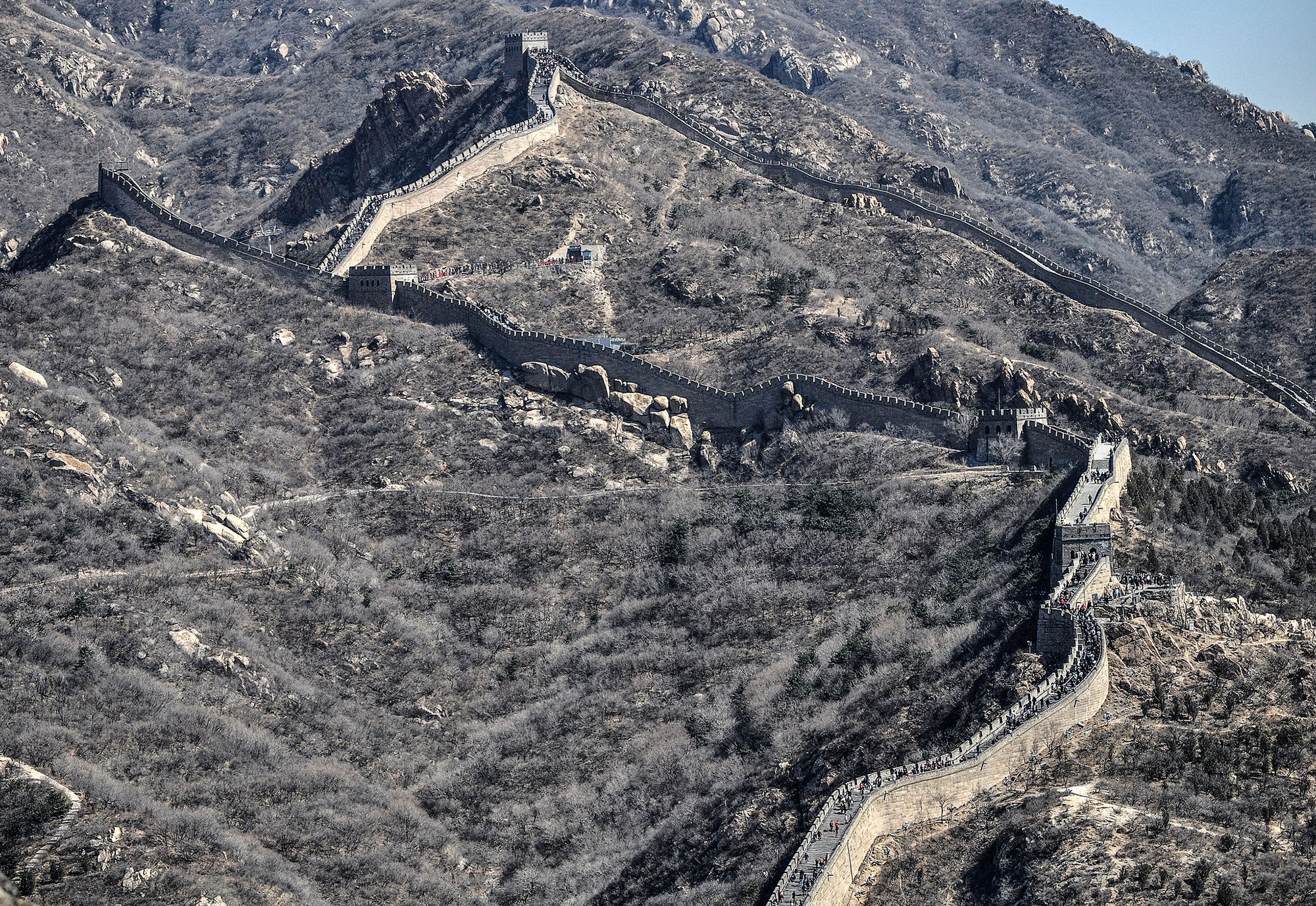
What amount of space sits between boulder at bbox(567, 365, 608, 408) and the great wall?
1.39 ft

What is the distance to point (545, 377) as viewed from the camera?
89.2m

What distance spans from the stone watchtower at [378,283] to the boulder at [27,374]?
15014mm

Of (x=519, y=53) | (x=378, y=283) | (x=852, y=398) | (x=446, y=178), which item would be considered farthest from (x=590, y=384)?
(x=519, y=53)

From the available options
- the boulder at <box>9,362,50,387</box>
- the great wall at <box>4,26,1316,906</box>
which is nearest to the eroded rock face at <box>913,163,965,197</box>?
the great wall at <box>4,26,1316,906</box>

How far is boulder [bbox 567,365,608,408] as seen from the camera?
8825 centimetres

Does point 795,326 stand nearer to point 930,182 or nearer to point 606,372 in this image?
point 606,372

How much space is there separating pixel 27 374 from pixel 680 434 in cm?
2495

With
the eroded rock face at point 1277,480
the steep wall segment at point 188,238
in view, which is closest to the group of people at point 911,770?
the eroded rock face at point 1277,480

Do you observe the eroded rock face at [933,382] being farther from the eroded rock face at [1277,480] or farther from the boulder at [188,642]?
the boulder at [188,642]

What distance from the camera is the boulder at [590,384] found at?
88.2m

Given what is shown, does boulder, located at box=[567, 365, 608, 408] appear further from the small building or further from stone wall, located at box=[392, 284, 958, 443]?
the small building

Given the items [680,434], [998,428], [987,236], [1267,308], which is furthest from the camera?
[1267,308]

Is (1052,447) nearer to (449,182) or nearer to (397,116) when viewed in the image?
(449,182)

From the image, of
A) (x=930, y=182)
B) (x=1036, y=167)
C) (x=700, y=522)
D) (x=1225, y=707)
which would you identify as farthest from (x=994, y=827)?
(x=1036, y=167)
